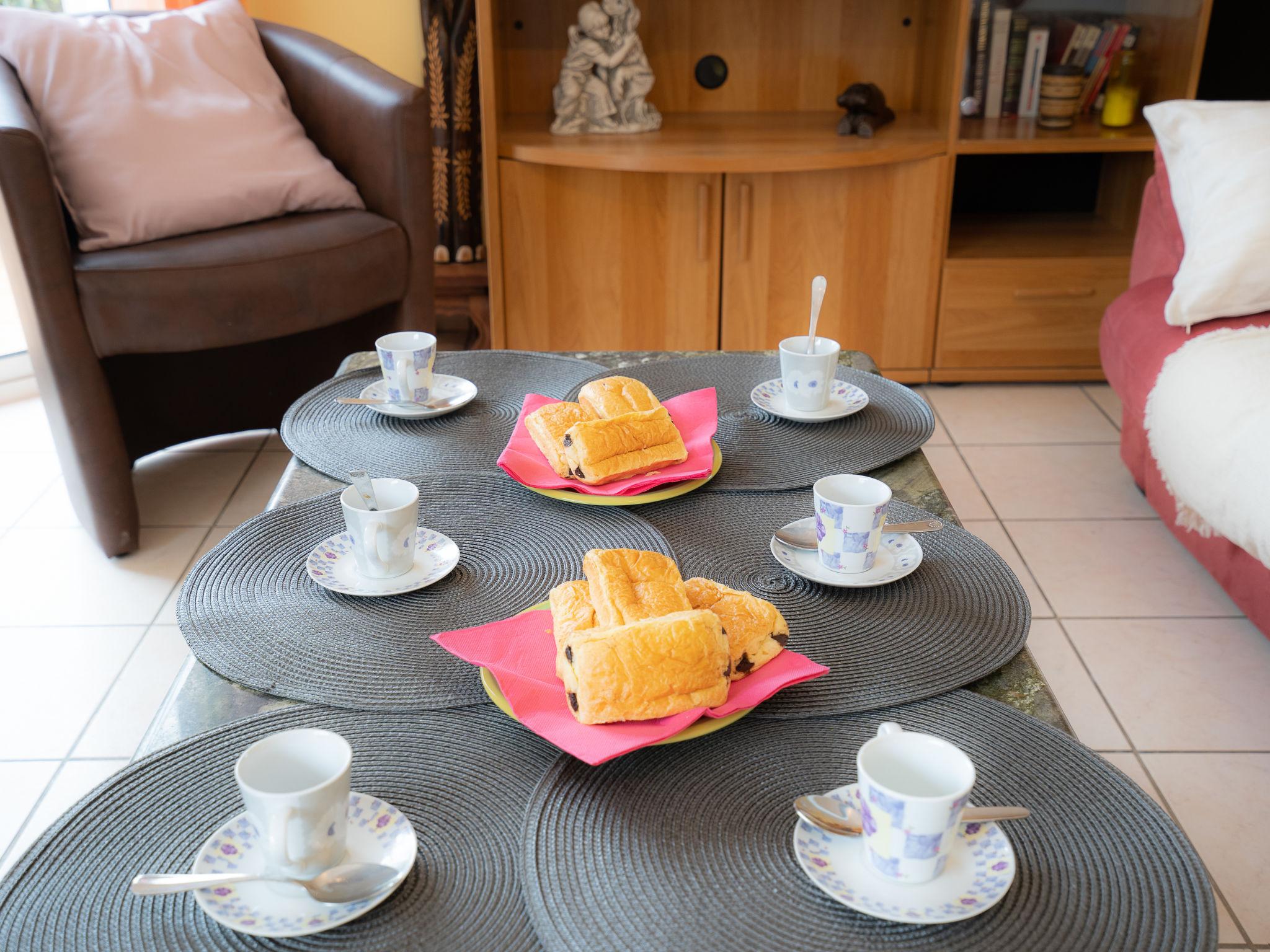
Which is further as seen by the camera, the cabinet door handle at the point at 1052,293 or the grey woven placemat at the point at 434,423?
the cabinet door handle at the point at 1052,293

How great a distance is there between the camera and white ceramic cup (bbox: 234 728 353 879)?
631 mm

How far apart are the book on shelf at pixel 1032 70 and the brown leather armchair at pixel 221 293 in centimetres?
150

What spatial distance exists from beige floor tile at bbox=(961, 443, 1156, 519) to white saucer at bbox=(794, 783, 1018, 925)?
1520 mm

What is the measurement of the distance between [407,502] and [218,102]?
4.97 feet

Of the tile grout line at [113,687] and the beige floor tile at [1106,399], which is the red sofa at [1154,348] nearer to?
the beige floor tile at [1106,399]

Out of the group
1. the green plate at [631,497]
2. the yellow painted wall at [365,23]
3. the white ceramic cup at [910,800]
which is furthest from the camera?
the yellow painted wall at [365,23]

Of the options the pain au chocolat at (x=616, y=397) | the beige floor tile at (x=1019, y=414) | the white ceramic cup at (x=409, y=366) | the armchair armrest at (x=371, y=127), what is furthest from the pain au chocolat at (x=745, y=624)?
the beige floor tile at (x=1019, y=414)

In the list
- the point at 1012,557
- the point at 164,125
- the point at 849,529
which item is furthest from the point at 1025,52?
the point at 849,529

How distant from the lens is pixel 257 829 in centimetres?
65

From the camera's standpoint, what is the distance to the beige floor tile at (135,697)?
1.53 metres

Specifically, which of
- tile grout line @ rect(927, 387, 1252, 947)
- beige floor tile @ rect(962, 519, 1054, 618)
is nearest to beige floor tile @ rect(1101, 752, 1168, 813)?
tile grout line @ rect(927, 387, 1252, 947)

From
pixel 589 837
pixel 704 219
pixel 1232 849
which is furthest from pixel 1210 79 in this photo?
pixel 589 837

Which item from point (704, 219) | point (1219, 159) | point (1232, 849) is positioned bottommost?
point (1232, 849)

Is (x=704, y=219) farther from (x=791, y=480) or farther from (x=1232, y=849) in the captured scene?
(x=1232, y=849)
